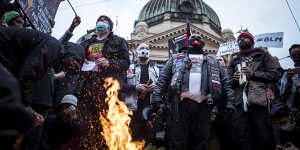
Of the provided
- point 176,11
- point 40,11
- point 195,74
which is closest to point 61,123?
point 195,74

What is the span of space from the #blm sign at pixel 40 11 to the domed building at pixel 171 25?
22.9m

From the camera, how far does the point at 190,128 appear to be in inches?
127

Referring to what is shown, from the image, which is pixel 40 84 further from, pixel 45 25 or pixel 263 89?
pixel 263 89

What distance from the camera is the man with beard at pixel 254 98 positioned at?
3.53 meters

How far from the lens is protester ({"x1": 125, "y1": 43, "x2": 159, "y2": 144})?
14.4 ft

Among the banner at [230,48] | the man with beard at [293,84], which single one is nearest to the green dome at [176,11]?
the banner at [230,48]

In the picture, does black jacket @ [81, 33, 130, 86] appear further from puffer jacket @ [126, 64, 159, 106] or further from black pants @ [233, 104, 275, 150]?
black pants @ [233, 104, 275, 150]

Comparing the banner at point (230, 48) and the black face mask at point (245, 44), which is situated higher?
the banner at point (230, 48)

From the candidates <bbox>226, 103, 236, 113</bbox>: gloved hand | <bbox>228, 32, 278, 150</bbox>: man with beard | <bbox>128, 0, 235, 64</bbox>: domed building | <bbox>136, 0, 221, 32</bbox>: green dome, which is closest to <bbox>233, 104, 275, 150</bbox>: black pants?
<bbox>228, 32, 278, 150</bbox>: man with beard

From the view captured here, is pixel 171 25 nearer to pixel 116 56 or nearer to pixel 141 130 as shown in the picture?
pixel 141 130

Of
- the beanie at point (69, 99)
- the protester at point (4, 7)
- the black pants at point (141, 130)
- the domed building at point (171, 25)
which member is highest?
the domed building at point (171, 25)

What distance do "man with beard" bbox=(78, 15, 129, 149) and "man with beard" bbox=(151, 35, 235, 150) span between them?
2.44 feet

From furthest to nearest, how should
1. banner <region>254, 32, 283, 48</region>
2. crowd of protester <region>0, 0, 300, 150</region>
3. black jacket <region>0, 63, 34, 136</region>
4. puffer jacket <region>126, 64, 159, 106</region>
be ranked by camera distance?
banner <region>254, 32, 283, 48</region>, puffer jacket <region>126, 64, 159, 106</region>, crowd of protester <region>0, 0, 300, 150</region>, black jacket <region>0, 63, 34, 136</region>

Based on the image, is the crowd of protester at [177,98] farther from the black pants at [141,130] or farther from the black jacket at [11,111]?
the black jacket at [11,111]
